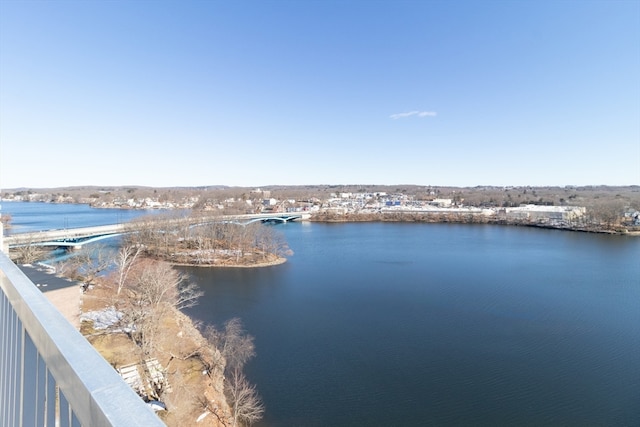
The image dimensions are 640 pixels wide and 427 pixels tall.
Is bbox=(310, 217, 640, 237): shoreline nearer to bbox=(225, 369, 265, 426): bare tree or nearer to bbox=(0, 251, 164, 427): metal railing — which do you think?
bbox=(225, 369, 265, 426): bare tree

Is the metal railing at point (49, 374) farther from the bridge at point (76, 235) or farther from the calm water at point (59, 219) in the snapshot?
the calm water at point (59, 219)

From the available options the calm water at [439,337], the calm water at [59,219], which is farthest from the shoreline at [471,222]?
the calm water at [59,219]

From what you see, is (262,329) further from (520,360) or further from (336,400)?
(520,360)

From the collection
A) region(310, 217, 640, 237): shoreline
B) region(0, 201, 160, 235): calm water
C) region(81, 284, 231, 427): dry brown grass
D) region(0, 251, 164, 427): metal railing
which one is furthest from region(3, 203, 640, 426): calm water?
region(0, 201, 160, 235): calm water

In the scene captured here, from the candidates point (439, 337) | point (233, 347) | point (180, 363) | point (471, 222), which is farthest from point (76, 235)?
point (471, 222)

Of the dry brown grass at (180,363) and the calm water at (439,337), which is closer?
the dry brown grass at (180,363)

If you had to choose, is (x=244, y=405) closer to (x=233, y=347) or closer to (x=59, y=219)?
(x=233, y=347)
